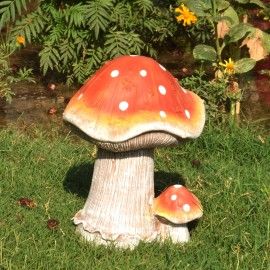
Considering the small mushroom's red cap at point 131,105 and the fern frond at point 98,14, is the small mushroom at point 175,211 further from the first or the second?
the fern frond at point 98,14

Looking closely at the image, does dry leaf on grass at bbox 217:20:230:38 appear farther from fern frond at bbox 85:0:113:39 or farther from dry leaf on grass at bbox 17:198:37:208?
dry leaf on grass at bbox 17:198:37:208

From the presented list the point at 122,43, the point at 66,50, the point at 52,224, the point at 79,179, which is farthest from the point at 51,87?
the point at 52,224

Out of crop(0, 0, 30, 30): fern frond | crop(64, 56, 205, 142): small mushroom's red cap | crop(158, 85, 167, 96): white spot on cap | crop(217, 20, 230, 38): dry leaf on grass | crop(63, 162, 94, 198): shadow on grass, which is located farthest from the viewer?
crop(217, 20, 230, 38): dry leaf on grass

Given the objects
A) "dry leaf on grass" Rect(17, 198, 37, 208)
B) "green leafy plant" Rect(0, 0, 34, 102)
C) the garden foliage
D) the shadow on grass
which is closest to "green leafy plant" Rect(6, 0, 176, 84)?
"green leafy plant" Rect(0, 0, 34, 102)

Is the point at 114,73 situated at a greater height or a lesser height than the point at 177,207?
greater

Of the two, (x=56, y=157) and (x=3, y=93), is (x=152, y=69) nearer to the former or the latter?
(x=56, y=157)

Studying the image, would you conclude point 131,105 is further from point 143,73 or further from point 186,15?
point 186,15
